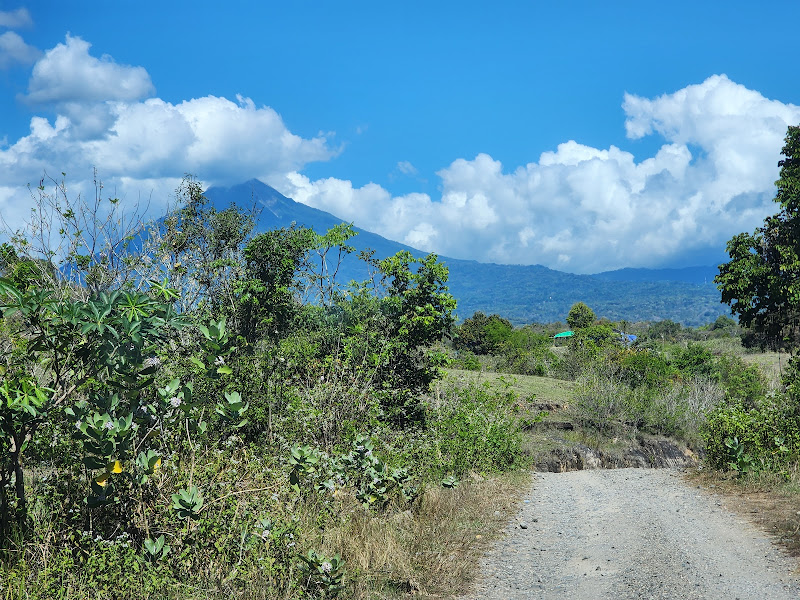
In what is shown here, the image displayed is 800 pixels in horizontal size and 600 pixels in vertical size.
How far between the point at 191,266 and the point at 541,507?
16038 millimetres

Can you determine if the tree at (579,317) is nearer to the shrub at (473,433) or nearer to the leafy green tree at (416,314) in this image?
the leafy green tree at (416,314)

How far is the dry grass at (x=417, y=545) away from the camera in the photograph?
220 inches

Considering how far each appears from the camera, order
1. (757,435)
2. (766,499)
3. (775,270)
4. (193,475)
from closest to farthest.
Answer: (193,475) < (766,499) < (757,435) < (775,270)

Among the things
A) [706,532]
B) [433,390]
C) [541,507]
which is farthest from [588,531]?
[433,390]

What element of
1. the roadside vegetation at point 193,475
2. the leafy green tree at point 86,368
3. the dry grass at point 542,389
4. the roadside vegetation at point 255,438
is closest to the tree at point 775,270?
the roadside vegetation at point 255,438

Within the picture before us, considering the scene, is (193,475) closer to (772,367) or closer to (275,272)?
(275,272)

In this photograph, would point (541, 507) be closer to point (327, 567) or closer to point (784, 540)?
point (784, 540)

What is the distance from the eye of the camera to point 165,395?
4953 millimetres

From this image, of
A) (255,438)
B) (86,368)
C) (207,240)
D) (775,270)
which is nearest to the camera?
(86,368)

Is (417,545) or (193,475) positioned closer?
(193,475)

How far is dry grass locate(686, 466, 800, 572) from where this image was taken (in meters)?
7.17

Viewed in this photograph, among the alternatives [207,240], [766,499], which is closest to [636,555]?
[766,499]

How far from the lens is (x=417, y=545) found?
6496mm

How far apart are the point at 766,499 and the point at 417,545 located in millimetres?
5453
